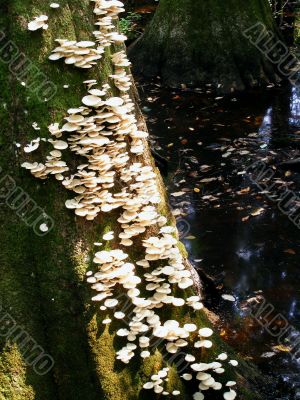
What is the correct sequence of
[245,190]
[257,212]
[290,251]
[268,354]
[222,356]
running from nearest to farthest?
[222,356], [268,354], [290,251], [257,212], [245,190]

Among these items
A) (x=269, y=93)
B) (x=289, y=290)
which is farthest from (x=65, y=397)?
(x=269, y=93)

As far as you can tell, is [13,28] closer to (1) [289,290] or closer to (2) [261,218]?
(1) [289,290]

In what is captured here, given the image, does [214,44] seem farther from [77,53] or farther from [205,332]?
[205,332]

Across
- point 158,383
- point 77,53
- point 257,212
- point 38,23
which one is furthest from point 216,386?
point 257,212

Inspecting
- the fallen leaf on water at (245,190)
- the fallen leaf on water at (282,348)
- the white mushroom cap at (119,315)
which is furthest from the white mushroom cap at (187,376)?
the fallen leaf on water at (245,190)

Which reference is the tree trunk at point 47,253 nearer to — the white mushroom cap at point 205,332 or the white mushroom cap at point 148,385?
the white mushroom cap at point 148,385

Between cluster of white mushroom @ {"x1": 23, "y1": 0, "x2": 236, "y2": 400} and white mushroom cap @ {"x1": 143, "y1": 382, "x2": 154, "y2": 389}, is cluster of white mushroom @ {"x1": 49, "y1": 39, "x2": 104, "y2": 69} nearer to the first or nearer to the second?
cluster of white mushroom @ {"x1": 23, "y1": 0, "x2": 236, "y2": 400}

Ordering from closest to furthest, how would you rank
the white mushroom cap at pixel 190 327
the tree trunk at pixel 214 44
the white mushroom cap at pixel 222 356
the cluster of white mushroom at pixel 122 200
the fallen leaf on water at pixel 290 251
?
the cluster of white mushroom at pixel 122 200, the white mushroom cap at pixel 190 327, the white mushroom cap at pixel 222 356, the fallen leaf on water at pixel 290 251, the tree trunk at pixel 214 44
